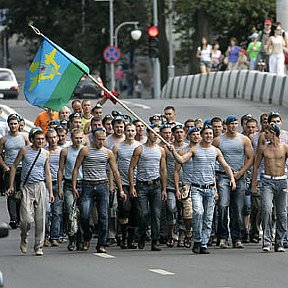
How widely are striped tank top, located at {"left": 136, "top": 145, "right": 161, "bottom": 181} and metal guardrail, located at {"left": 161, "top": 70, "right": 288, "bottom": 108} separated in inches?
730

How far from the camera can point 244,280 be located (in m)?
14.6

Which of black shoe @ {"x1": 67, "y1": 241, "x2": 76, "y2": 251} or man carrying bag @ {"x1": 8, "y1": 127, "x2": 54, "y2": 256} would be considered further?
black shoe @ {"x1": 67, "y1": 241, "x2": 76, "y2": 251}

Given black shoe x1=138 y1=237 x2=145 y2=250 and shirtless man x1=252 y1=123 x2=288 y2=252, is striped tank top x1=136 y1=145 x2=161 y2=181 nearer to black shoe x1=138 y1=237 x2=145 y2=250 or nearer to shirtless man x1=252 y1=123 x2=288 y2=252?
black shoe x1=138 y1=237 x2=145 y2=250

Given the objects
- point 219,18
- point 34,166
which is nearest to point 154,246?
point 34,166

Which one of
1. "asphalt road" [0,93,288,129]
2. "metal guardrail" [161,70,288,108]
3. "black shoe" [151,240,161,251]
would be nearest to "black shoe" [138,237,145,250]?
"black shoe" [151,240,161,251]

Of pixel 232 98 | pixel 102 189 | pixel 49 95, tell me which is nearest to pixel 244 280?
pixel 102 189

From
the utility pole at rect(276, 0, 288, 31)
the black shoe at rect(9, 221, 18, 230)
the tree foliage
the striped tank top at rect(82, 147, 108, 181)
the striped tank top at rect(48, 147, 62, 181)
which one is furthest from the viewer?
the tree foliage

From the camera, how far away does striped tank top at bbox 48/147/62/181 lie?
18859 millimetres

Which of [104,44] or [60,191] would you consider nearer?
[60,191]

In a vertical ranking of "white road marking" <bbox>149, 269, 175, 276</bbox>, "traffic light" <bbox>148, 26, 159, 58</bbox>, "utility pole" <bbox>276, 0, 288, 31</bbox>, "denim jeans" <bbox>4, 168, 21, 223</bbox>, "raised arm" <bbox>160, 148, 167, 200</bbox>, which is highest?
"utility pole" <bbox>276, 0, 288, 31</bbox>

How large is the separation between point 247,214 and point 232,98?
2357cm

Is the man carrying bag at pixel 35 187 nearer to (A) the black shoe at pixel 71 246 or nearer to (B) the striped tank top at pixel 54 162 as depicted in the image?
(A) the black shoe at pixel 71 246

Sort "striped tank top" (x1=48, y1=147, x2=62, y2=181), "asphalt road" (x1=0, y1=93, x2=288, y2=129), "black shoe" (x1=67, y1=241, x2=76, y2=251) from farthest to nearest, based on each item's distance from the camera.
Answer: "asphalt road" (x1=0, y1=93, x2=288, y2=129) < "striped tank top" (x1=48, y1=147, x2=62, y2=181) < "black shoe" (x1=67, y1=241, x2=76, y2=251)

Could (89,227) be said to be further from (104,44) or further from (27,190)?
(104,44)
